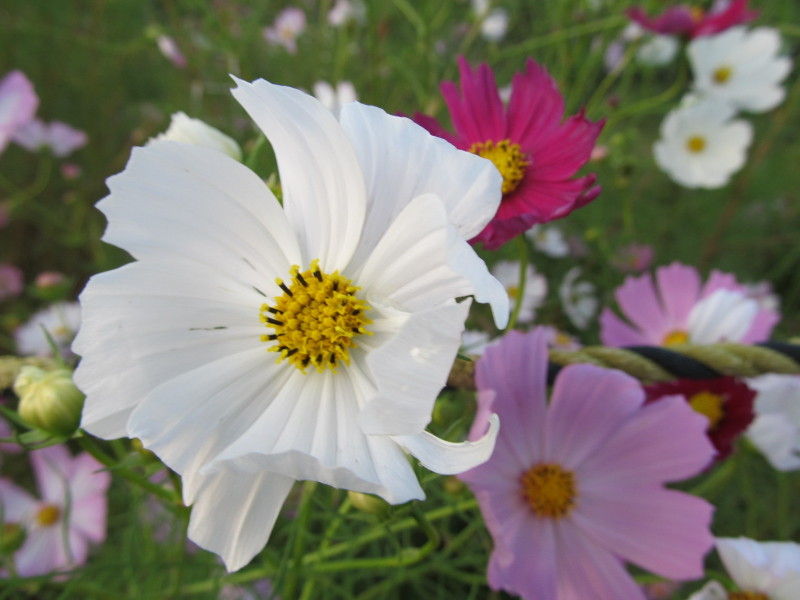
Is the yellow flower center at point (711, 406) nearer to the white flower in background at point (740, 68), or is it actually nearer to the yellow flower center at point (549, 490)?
the yellow flower center at point (549, 490)

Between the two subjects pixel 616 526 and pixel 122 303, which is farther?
pixel 616 526

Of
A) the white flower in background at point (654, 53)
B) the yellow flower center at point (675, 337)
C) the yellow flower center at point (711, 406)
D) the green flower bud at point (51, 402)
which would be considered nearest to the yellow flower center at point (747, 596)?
the yellow flower center at point (711, 406)

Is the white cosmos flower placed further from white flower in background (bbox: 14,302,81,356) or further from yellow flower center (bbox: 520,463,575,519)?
white flower in background (bbox: 14,302,81,356)

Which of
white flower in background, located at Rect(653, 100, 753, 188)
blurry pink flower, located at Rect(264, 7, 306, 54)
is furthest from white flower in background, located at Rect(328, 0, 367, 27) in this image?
white flower in background, located at Rect(653, 100, 753, 188)

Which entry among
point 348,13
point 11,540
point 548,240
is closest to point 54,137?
point 348,13

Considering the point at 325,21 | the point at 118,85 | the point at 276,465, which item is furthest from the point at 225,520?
the point at 118,85

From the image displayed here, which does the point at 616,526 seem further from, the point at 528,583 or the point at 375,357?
the point at 375,357

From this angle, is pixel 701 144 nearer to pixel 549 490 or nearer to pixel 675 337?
pixel 675 337
